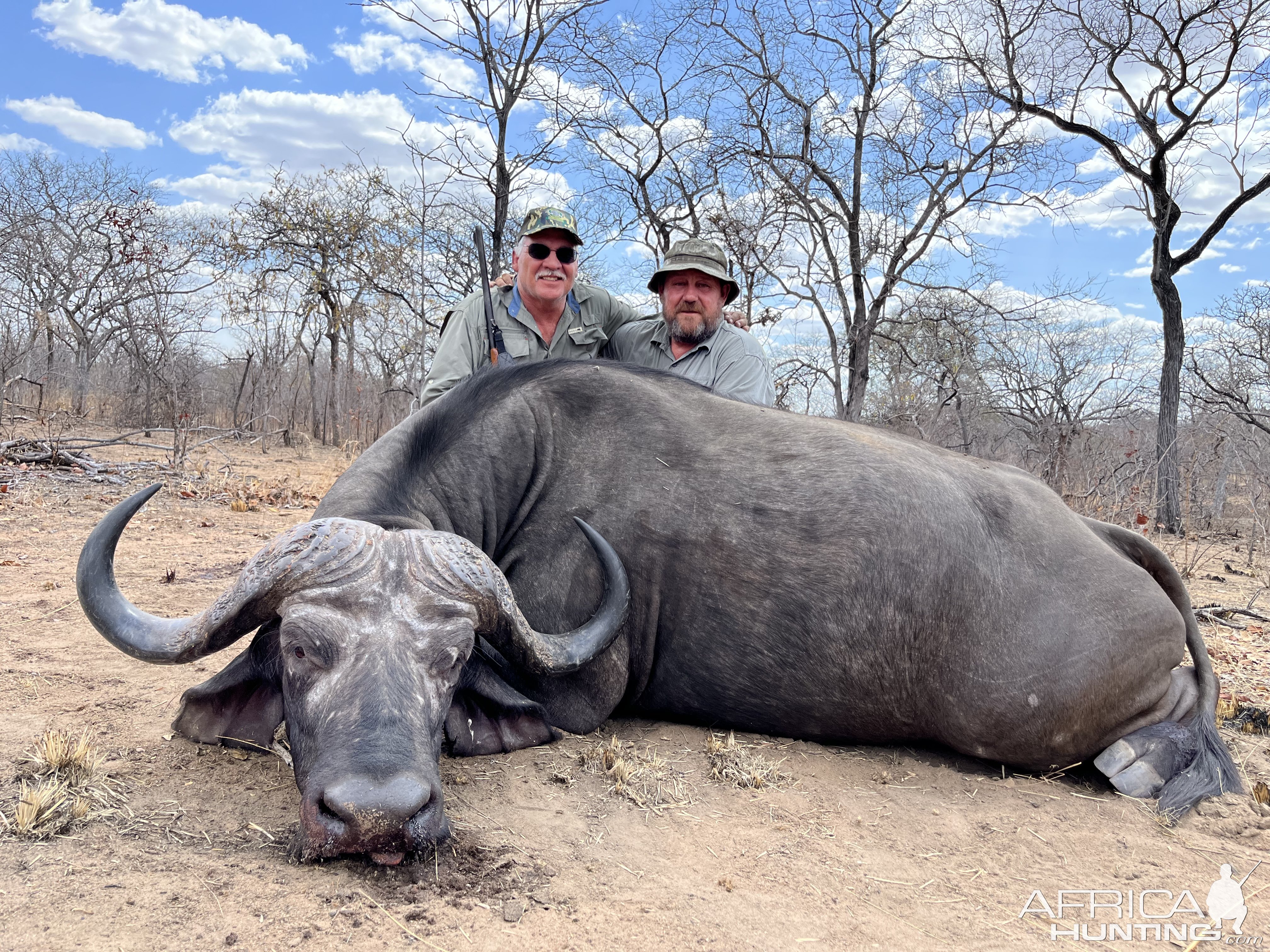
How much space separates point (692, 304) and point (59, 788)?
500cm

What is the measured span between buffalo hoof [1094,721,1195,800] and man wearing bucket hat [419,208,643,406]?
3.69 m

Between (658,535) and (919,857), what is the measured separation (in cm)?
169

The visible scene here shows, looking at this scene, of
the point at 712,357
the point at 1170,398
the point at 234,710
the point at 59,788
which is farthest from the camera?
the point at 1170,398

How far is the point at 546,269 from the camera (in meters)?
5.82

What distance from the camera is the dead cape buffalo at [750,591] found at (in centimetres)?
343

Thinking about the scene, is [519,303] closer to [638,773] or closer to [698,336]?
[698,336]

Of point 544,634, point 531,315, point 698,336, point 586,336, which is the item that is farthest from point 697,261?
point 544,634

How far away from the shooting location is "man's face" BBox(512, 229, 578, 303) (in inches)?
227

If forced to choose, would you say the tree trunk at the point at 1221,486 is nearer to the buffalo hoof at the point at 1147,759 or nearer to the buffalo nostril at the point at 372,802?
the buffalo hoof at the point at 1147,759

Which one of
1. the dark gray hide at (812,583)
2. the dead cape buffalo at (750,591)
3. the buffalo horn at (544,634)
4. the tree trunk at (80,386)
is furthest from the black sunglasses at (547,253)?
the tree trunk at (80,386)

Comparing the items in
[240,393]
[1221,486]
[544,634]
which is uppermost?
[1221,486]

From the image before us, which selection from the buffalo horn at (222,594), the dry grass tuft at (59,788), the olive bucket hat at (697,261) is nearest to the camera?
the dry grass tuft at (59,788)

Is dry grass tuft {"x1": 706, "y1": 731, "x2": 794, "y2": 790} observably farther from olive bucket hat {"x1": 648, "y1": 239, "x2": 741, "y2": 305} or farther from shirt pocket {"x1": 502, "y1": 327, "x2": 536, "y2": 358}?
olive bucket hat {"x1": 648, "y1": 239, "x2": 741, "y2": 305}

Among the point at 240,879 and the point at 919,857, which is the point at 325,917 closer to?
the point at 240,879
